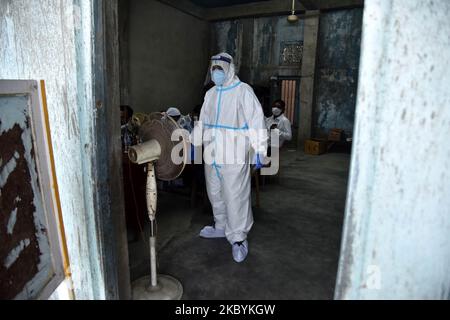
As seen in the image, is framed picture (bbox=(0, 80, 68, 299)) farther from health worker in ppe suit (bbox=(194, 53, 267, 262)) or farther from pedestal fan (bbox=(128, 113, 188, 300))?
health worker in ppe suit (bbox=(194, 53, 267, 262))

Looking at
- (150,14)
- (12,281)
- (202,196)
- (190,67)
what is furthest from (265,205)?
(190,67)

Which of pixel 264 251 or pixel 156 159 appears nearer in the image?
pixel 156 159

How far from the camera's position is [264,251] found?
3107 millimetres

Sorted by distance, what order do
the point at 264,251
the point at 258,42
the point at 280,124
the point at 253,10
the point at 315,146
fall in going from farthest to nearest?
1. the point at 258,42
2. the point at 253,10
3. the point at 315,146
4. the point at 280,124
5. the point at 264,251

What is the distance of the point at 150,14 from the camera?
25.0 ft

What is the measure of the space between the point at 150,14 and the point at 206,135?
576cm

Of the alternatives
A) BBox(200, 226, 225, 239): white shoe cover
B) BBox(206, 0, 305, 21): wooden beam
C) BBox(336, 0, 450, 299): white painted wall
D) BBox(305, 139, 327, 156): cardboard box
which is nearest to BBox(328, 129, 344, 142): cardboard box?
BBox(305, 139, 327, 156): cardboard box

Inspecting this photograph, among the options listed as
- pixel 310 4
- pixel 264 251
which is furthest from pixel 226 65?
pixel 310 4

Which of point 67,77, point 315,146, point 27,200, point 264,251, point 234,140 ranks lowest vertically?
point 264,251

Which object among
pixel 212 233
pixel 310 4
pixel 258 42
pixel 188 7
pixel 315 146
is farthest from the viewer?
pixel 258 42

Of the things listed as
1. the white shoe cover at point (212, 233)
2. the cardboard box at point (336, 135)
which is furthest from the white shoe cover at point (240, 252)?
the cardboard box at point (336, 135)

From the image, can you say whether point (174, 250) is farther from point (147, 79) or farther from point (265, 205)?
point (147, 79)

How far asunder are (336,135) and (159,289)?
7.48m

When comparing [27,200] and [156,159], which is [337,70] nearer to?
[156,159]
